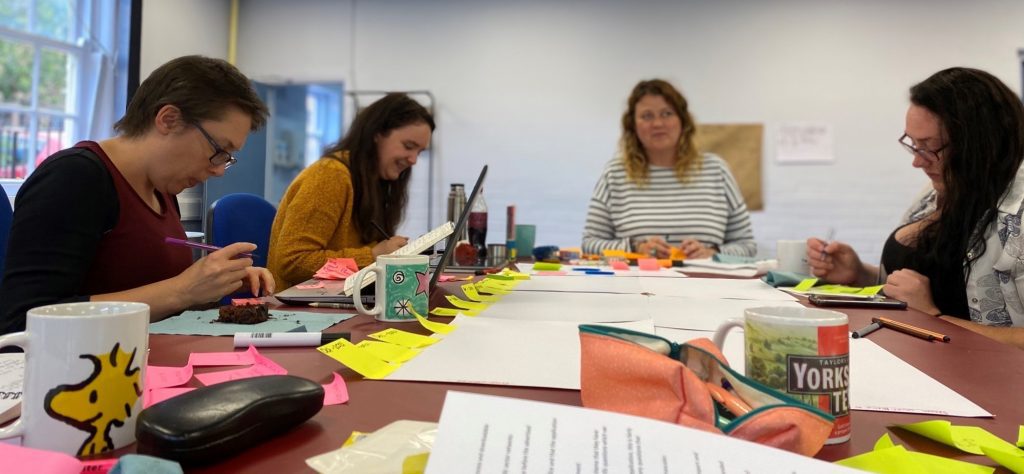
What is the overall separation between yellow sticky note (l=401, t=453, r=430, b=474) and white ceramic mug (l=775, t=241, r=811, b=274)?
1.60 m

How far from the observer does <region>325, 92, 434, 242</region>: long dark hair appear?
76.1 inches

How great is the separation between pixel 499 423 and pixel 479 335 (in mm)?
434

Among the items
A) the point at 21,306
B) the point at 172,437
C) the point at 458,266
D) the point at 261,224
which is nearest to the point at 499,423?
the point at 172,437

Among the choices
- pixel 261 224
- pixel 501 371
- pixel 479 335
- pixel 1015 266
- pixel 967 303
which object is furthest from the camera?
pixel 261 224

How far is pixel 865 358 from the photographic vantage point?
753mm

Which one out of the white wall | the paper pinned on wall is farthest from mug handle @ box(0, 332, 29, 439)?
the paper pinned on wall

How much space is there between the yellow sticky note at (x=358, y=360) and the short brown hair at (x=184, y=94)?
73 centimetres

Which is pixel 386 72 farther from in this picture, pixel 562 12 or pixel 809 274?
pixel 809 274

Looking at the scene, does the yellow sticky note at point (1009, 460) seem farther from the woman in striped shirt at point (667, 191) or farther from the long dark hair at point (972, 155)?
the woman in striped shirt at point (667, 191)

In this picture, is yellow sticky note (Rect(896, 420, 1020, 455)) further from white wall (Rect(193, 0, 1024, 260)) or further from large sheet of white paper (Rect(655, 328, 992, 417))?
white wall (Rect(193, 0, 1024, 260))

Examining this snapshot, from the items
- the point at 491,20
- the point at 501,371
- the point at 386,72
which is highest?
the point at 491,20

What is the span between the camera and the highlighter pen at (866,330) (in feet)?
2.91

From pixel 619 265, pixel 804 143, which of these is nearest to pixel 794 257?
pixel 619 265

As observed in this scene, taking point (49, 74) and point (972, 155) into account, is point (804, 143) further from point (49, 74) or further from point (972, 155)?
point (49, 74)
